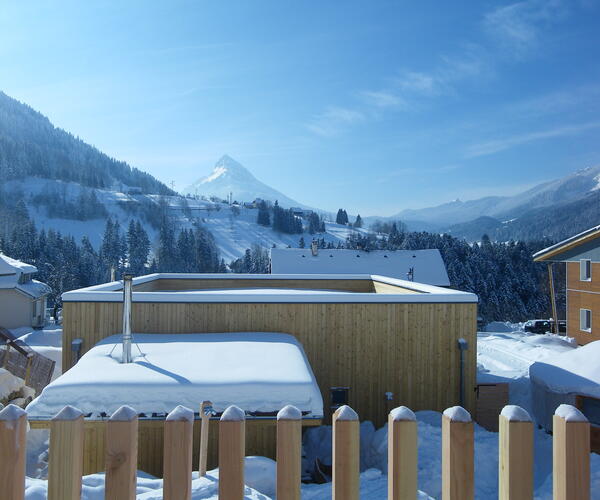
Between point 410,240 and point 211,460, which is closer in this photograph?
point 211,460

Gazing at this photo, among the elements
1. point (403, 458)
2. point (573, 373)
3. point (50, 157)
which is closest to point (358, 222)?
point (50, 157)

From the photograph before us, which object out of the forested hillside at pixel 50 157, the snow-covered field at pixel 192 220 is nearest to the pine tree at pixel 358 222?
the snow-covered field at pixel 192 220

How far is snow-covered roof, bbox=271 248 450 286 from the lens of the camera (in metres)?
32.0

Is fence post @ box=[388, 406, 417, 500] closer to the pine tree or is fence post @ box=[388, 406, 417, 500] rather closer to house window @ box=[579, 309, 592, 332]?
house window @ box=[579, 309, 592, 332]

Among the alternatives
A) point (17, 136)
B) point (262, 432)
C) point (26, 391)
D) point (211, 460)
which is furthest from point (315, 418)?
point (17, 136)

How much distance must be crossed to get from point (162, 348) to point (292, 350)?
222 cm

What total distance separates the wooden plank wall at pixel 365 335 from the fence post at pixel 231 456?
26.0 feet

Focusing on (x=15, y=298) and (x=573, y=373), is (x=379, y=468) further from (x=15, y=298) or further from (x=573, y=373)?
(x=15, y=298)

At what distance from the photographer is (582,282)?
836 inches

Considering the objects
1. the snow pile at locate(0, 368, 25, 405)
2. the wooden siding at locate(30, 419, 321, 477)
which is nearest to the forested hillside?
the snow pile at locate(0, 368, 25, 405)

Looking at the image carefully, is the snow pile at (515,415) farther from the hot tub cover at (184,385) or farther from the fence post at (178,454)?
the hot tub cover at (184,385)

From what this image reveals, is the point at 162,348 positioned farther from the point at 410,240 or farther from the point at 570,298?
the point at 410,240

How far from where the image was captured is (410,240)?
213 feet

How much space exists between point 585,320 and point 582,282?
1.73m
